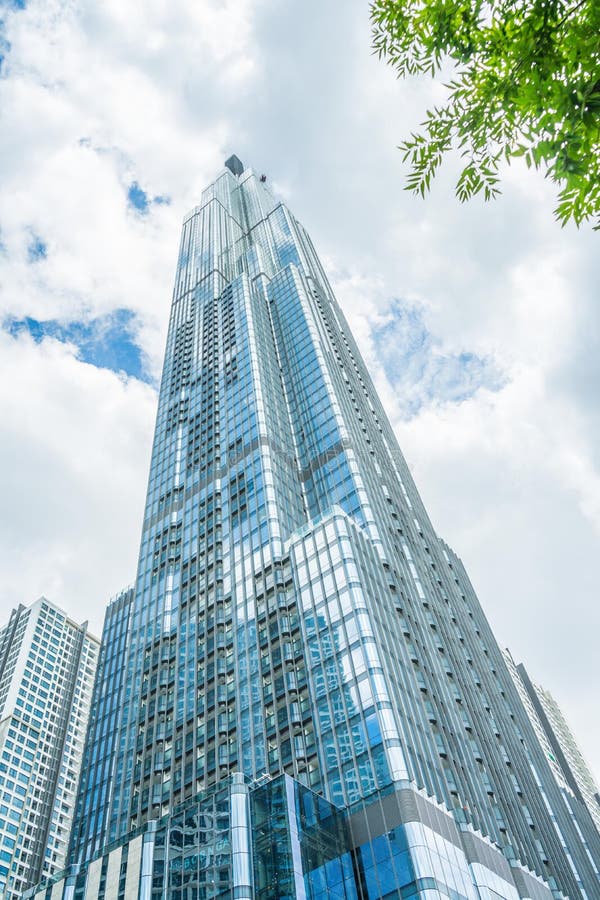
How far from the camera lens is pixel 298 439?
97.6 meters

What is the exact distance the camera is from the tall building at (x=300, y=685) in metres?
46.8

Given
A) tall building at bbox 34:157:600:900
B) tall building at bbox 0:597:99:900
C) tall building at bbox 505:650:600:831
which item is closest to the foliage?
tall building at bbox 34:157:600:900

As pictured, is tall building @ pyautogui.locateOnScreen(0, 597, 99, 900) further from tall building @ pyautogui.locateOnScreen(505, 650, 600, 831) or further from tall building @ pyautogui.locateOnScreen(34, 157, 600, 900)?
tall building @ pyautogui.locateOnScreen(505, 650, 600, 831)

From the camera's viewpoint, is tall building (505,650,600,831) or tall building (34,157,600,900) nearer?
tall building (34,157,600,900)

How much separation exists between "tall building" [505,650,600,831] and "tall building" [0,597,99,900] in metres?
107

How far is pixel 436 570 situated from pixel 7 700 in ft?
320

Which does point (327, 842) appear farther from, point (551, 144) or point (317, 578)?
point (551, 144)

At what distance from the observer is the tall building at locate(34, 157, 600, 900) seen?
46.8 metres

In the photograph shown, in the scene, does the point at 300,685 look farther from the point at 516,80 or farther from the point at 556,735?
the point at 556,735

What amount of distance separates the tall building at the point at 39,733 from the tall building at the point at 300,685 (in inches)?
1800

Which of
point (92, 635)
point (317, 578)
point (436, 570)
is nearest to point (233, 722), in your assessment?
point (317, 578)

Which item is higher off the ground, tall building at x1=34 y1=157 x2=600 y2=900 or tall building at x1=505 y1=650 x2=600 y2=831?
tall building at x1=505 y1=650 x2=600 y2=831

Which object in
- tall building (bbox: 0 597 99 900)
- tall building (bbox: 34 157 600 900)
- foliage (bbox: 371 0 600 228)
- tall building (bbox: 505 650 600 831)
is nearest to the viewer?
foliage (bbox: 371 0 600 228)

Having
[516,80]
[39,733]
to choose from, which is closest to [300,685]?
[516,80]
